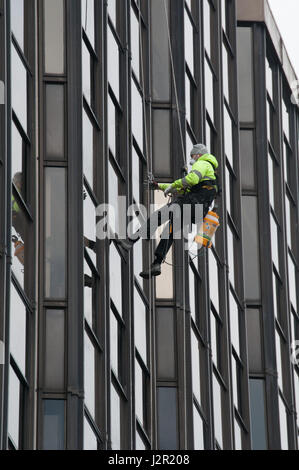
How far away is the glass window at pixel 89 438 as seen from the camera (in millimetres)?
33312

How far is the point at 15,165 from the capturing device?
32.3 metres

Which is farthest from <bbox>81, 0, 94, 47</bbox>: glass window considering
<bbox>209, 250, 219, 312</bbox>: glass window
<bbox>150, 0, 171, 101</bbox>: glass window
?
<bbox>209, 250, 219, 312</bbox>: glass window

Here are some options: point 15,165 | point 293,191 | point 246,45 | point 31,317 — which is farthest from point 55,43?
point 293,191

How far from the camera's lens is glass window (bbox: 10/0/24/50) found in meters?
33.0

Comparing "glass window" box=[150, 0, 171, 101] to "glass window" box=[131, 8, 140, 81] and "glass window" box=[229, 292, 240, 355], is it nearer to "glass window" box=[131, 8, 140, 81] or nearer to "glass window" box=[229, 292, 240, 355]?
"glass window" box=[131, 8, 140, 81]

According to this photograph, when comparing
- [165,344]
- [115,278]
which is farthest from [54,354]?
[165,344]

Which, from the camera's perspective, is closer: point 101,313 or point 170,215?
point 170,215

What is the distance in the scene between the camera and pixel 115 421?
1401 inches

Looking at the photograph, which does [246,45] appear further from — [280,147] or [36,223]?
[36,223]

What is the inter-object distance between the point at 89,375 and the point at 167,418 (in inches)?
219

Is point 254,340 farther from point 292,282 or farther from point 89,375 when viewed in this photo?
point 89,375

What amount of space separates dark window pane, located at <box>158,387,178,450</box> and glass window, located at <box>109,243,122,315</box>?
3535mm

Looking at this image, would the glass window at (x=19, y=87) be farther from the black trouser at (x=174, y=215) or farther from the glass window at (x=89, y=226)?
the black trouser at (x=174, y=215)

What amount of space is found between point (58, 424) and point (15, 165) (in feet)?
16.8
